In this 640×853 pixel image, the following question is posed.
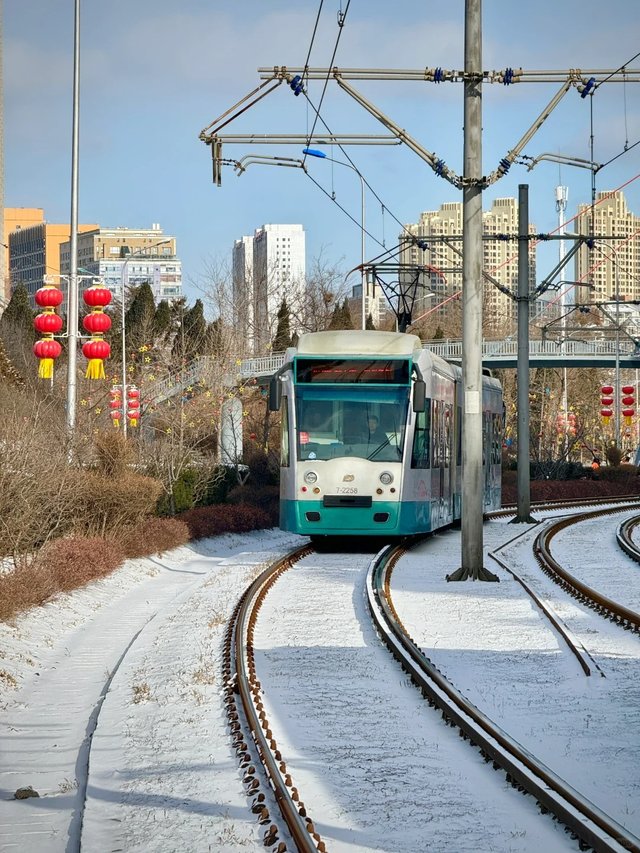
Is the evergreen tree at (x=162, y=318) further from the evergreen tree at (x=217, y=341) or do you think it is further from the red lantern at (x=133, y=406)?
the red lantern at (x=133, y=406)

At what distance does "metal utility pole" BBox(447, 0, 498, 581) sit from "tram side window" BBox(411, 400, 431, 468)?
81.7 inches

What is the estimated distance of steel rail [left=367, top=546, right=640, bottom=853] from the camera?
21.8 feet

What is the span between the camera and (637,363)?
3425 inches

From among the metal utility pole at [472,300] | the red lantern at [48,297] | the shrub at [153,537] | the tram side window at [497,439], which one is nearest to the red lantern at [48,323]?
the red lantern at [48,297]

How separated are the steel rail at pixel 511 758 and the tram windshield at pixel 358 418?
8.37 meters

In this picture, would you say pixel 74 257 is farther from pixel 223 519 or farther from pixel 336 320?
pixel 336 320

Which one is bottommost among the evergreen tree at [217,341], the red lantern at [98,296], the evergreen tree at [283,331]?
the red lantern at [98,296]

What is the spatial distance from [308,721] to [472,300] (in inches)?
433

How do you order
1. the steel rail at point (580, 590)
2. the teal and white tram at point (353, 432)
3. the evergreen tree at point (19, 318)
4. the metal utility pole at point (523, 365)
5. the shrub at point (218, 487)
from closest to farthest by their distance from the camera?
the steel rail at point (580, 590) < the teal and white tram at point (353, 432) < the metal utility pole at point (523, 365) < the shrub at point (218, 487) < the evergreen tree at point (19, 318)

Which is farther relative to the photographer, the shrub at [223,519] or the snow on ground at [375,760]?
the shrub at [223,519]

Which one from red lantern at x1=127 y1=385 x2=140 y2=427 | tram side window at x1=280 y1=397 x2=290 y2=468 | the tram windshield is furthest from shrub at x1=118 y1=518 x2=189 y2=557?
red lantern at x1=127 y1=385 x2=140 y2=427

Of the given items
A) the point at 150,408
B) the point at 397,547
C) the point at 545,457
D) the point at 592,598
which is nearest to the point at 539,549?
the point at 397,547

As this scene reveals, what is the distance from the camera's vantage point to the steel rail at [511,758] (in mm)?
6648

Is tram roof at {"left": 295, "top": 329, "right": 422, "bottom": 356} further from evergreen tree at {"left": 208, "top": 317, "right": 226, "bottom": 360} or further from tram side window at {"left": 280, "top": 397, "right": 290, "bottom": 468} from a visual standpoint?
evergreen tree at {"left": 208, "top": 317, "right": 226, "bottom": 360}
